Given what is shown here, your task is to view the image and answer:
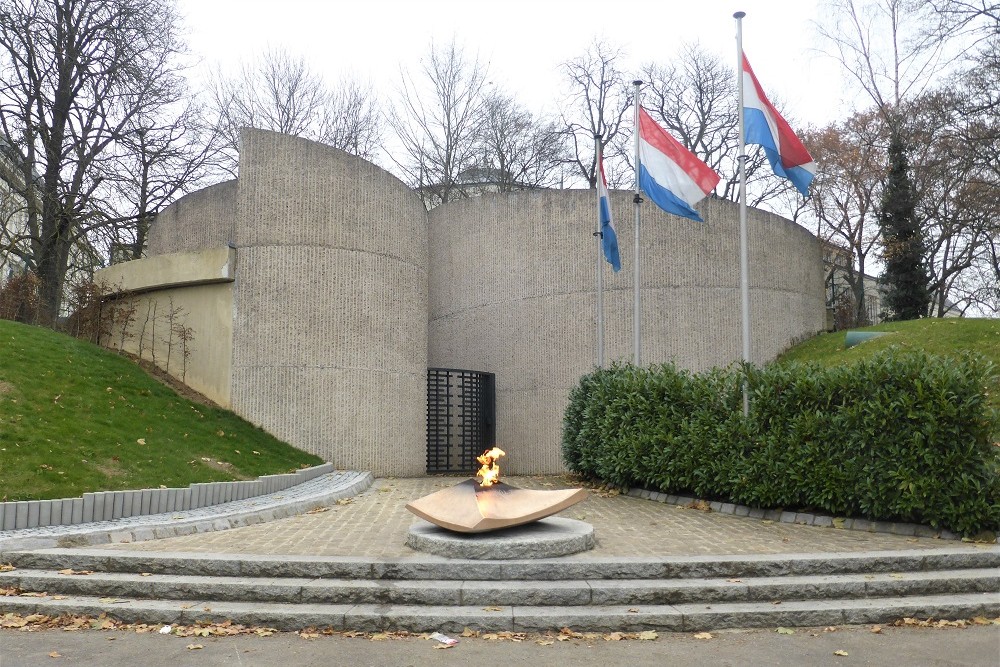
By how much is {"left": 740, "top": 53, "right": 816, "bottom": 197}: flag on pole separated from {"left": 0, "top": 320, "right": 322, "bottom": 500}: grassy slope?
Answer: 31.5 feet

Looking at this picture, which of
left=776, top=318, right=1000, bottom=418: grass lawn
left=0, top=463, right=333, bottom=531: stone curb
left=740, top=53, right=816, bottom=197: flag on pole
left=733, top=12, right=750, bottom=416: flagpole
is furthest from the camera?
left=776, top=318, right=1000, bottom=418: grass lawn

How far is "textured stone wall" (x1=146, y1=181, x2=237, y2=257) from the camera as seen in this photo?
15.8 m

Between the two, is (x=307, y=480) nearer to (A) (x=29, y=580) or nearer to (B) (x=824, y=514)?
(A) (x=29, y=580)

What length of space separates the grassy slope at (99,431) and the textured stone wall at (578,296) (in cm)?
611

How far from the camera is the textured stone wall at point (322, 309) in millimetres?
14484

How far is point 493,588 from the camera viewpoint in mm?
6098

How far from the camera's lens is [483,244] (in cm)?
1917

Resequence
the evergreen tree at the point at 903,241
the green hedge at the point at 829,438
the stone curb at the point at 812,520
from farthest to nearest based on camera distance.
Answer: the evergreen tree at the point at 903,241 → the stone curb at the point at 812,520 → the green hedge at the point at 829,438

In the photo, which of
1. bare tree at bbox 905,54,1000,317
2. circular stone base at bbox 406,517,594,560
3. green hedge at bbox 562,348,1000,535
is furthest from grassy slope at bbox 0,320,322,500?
bare tree at bbox 905,54,1000,317

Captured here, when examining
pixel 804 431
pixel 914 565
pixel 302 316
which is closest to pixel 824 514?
pixel 804 431

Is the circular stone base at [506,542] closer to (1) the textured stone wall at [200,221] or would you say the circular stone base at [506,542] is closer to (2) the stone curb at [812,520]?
(2) the stone curb at [812,520]

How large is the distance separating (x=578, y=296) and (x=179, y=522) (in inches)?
463

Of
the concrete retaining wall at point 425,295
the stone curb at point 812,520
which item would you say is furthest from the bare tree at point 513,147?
the stone curb at point 812,520

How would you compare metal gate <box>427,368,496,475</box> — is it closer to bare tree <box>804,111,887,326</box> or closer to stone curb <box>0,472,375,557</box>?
stone curb <box>0,472,375,557</box>
